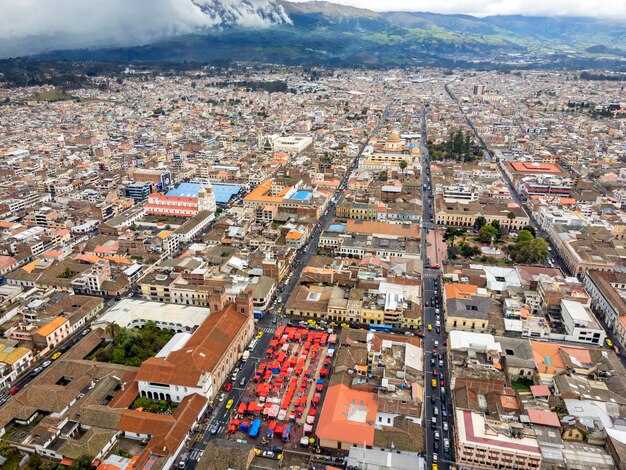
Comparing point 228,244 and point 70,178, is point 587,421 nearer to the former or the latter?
point 228,244

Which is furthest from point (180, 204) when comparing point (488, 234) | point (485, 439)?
point (485, 439)

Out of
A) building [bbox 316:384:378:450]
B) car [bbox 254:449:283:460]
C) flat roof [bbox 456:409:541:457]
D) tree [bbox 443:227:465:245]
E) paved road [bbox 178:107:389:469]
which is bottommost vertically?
tree [bbox 443:227:465:245]

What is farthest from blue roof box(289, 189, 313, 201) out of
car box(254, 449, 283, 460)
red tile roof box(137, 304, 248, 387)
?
car box(254, 449, 283, 460)

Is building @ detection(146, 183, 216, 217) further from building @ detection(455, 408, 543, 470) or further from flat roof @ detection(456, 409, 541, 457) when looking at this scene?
building @ detection(455, 408, 543, 470)

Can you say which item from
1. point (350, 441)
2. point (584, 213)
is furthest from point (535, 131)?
point (350, 441)

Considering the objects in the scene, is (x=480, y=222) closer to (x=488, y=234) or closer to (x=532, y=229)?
(x=488, y=234)

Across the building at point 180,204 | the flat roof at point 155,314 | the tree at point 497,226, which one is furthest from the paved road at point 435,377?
the building at point 180,204
